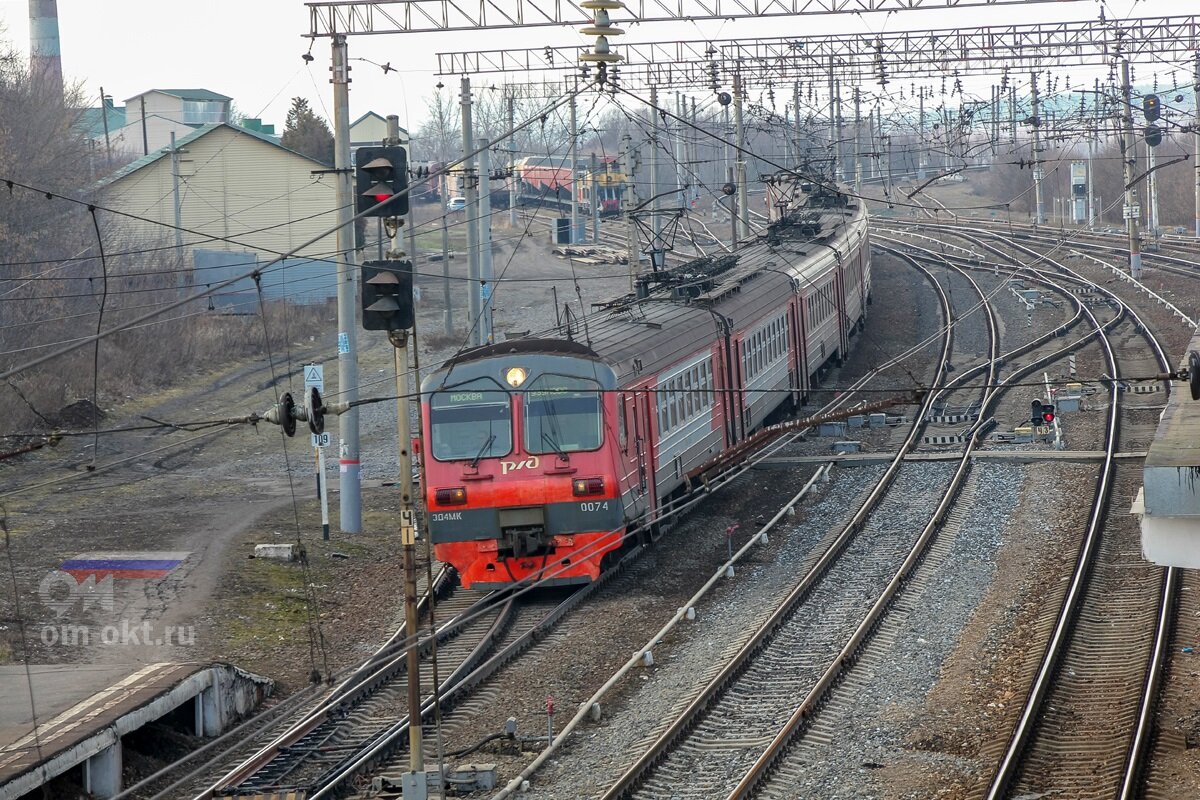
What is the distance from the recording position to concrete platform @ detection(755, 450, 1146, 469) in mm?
20797

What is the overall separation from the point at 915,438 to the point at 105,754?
589 inches

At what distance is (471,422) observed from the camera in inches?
592

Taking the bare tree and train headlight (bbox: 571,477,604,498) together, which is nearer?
train headlight (bbox: 571,477,604,498)

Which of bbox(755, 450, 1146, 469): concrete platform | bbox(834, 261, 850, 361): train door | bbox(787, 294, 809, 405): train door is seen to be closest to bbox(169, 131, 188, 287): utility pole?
bbox(834, 261, 850, 361): train door

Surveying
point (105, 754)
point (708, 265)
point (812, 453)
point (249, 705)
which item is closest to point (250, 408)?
point (708, 265)

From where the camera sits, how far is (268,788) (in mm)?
10539

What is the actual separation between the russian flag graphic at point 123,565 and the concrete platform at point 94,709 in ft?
10.5

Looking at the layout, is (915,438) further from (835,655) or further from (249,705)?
(249,705)

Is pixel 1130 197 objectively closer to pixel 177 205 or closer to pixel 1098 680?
pixel 177 205

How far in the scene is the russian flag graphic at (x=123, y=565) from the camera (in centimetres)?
1638

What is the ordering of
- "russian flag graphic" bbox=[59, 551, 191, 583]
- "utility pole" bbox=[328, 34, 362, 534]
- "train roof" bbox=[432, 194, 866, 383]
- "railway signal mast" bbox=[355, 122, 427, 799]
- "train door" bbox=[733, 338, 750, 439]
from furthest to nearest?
"train door" bbox=[733, 338, 750, 439] → "utility pole" bbox=[328, 34, 362, 534] → "russian flag graphic" bbox=[59, 551, 191, 583] → "train roof" bbox=[432, 194, 866, 383] → "railway signal mast" bbox=[355, 122, 427, 799]

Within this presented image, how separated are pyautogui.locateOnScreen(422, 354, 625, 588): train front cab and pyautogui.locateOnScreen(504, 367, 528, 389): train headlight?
0.01 m

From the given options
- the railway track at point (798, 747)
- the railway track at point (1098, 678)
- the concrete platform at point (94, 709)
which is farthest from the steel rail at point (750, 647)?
the concrete platform at point (94, 709)

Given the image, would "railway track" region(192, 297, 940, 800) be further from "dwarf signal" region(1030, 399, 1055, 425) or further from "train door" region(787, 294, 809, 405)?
"train door" region(787, 294, 809, 405)
